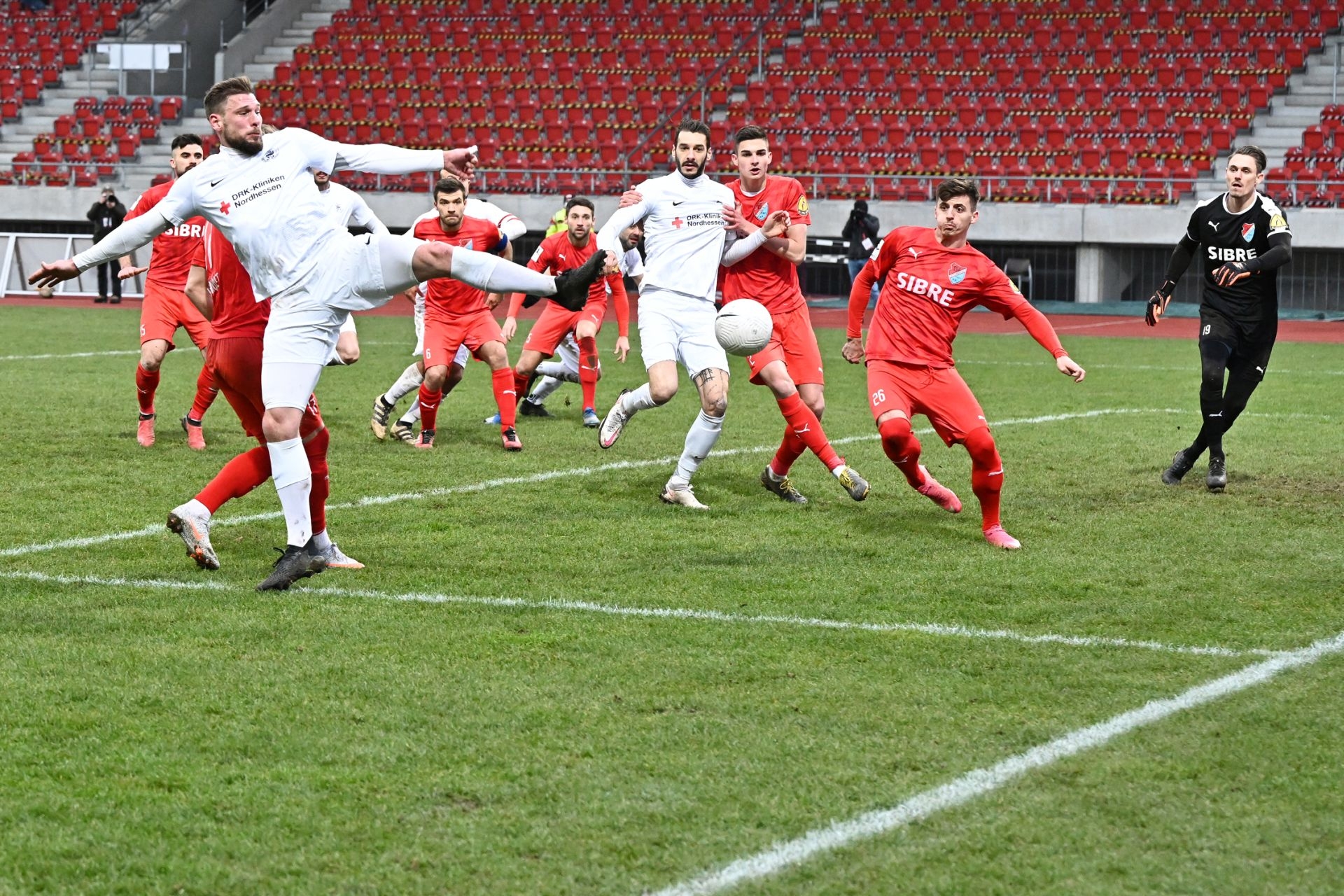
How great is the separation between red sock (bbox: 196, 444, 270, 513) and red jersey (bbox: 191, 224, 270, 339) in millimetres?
551

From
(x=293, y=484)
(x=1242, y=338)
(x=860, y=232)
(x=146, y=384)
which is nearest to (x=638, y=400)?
(x=293, y=484)

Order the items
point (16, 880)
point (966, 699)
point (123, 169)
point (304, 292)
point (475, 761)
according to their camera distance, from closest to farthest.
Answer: point (16, 880), point (475, 761), point (966, 699), point (304, 292), point (123, 169)

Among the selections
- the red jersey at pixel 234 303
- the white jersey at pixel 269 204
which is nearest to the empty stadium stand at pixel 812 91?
the red jersey at pixel 234 303

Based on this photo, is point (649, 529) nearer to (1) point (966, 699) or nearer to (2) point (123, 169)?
(1) point (966, 699)

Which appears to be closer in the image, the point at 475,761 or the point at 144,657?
the point at 475,761

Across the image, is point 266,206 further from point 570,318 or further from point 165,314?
point 570,318

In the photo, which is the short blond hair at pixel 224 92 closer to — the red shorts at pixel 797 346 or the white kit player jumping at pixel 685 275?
the white kit player jumping at pixel 685 275

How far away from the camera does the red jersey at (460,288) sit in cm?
1242

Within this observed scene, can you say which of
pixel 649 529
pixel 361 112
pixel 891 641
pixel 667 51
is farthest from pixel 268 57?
pixel 891 641

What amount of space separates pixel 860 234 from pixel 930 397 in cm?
2023

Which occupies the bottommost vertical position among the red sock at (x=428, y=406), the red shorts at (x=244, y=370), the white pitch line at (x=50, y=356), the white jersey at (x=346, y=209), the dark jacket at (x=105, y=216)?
the white pitch line at (x=50, y=356)

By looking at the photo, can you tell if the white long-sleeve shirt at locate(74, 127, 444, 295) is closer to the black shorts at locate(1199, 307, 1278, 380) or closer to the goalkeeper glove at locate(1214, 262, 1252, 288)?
the goalkeeper glove at locate(1214, 262, 1252, 288)

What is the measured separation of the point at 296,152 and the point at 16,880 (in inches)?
159

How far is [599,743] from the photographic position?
16.5 feet
